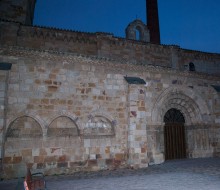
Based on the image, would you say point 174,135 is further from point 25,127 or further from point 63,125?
point 25,127

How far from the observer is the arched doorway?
9.50 meters

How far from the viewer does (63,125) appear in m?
7.21

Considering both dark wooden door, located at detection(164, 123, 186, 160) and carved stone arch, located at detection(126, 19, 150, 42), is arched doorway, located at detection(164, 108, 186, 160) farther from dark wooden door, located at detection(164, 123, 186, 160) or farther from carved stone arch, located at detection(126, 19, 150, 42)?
carved stone arch, located at detection(126, 19, 150, 42)

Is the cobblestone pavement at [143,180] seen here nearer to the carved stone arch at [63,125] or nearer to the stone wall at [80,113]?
the stone wall at [80,113]

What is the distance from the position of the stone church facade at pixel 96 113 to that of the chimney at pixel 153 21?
999 cm

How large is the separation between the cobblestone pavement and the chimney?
14.4m

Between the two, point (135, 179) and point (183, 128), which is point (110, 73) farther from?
point (183, 128)

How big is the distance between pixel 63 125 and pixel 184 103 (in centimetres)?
598

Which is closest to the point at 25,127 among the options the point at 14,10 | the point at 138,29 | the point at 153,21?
the point at 14,10

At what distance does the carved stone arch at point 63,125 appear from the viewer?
7038 millimetres

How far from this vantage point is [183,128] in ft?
32.8

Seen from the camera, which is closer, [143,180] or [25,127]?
[143,180]

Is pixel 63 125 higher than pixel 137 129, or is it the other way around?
pixel 63 125

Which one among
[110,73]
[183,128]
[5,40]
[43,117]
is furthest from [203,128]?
[5,40]
